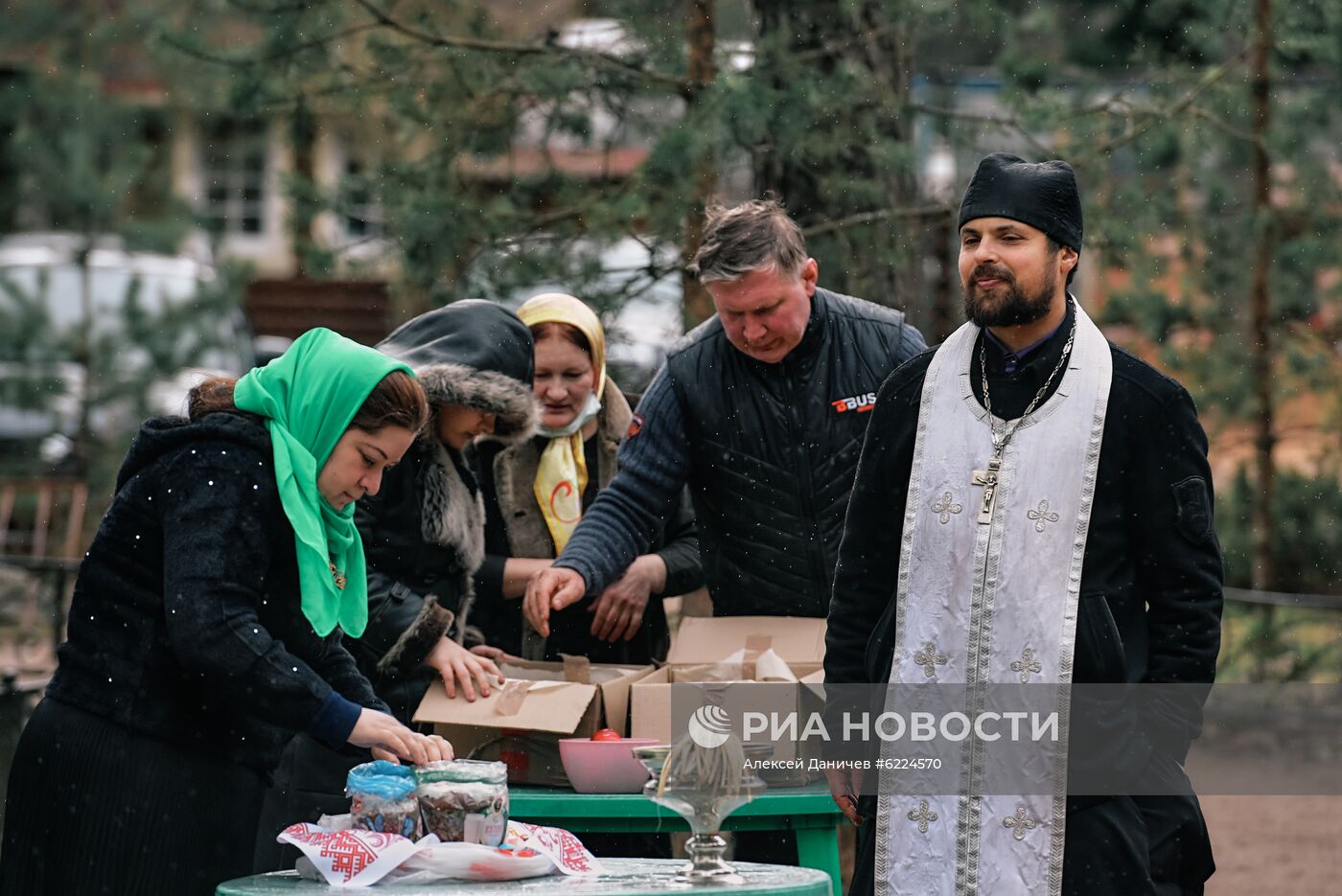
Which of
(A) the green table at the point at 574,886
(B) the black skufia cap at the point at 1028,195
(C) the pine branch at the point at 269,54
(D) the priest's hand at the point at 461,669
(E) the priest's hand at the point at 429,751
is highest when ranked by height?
(C) the pine branch at the point at 269,54

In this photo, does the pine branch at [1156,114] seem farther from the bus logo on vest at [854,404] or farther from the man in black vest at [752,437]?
the bus logo on vest at [854,404]

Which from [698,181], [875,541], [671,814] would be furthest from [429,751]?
[698,181]

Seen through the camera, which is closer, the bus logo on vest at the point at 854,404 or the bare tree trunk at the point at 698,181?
the bus logo on vest at the point at 854,404

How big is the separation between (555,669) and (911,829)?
3.71 ft

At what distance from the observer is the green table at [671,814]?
4016mm

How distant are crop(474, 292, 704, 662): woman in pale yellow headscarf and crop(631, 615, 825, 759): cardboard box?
365 millimetres

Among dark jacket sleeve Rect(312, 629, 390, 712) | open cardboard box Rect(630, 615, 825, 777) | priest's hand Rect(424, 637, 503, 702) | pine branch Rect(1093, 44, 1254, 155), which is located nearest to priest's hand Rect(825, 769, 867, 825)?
open cardboard box Rect(630, 615, 825, 777)

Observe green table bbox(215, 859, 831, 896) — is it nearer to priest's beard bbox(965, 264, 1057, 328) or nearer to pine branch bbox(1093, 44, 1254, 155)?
priest's beard bbox(965, 264, 1057, 328)

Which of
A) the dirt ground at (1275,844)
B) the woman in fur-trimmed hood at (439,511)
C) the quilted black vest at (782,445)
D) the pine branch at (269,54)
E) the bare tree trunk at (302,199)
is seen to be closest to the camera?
the woman in fur-trimmed hood at (439,511)

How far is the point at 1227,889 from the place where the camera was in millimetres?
7980

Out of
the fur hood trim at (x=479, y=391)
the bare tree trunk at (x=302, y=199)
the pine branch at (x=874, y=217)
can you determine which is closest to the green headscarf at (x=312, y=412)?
the fur hood trim at (x=479, y=391)

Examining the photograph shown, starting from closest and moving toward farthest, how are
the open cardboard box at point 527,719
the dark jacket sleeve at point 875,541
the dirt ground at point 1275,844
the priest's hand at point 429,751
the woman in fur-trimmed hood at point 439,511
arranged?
1. the priest's hand at point 429,751
2. the dark jacket sleeve at point 875,541
3. the open cardboard box at point 527,719
4. the woman in fur-trimmed hood at point 439,511
5. the dirt ground at point 1275,844

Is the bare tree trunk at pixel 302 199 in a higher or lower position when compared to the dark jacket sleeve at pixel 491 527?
higher

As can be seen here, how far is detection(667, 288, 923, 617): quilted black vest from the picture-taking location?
4816 mm
